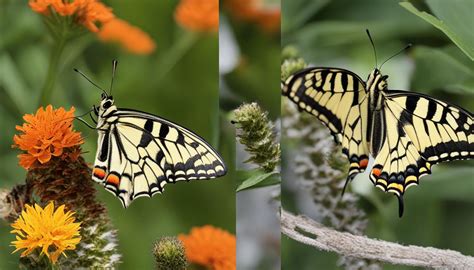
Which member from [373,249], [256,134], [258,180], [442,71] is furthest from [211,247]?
[442,71]

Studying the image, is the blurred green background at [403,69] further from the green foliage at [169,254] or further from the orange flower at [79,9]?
the orange flower at [79,9]

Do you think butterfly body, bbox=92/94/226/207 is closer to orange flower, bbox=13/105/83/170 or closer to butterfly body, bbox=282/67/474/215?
orange flower, bbox=13/105/83/170

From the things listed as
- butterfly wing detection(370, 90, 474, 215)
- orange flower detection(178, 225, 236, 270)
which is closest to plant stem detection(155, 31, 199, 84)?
orange flower detection(178, 225, 236, 270)

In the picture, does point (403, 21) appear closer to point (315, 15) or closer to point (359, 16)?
point (359, 16)

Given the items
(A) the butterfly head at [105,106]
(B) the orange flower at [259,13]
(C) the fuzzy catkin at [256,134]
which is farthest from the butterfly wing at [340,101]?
(A) the butterfly head at [105,106]

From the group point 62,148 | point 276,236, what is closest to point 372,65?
point 276,236

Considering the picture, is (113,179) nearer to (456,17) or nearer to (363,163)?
(363,163)
